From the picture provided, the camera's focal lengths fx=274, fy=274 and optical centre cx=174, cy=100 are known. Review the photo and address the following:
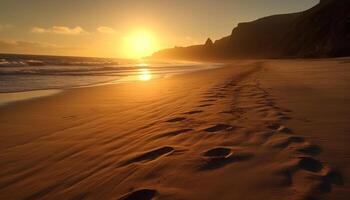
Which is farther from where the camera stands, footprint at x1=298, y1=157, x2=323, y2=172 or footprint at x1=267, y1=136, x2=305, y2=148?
footprint at x1=267, y1=136, x2=305, y2=148

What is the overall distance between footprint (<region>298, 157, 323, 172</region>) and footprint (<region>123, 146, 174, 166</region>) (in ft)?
4.63

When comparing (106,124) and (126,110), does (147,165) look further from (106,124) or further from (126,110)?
(126,110)

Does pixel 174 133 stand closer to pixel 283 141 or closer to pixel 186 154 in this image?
pixel 186 154

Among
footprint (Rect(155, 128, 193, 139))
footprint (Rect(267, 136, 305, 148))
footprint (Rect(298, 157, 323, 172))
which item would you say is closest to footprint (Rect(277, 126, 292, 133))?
footprint (Rect(267, 136, 305, 148))

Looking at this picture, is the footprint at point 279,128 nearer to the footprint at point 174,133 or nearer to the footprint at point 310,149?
the footprint at point 310,149

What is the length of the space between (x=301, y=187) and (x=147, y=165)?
4.86 ft

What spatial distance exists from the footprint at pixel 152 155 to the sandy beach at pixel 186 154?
1 cm

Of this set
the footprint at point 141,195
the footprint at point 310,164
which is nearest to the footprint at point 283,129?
the footprint at point 310,164

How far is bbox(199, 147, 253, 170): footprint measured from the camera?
2.75 m

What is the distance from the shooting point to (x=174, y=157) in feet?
9.97

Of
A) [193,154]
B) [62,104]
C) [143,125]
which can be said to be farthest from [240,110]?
[62,104]

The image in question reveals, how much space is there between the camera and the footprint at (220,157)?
2746 mm

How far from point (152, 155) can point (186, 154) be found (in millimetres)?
409

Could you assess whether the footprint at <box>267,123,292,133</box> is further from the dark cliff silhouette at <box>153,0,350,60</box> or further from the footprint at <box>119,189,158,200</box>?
the dark cliff silhouette at <box>153,0,350,60</box>
